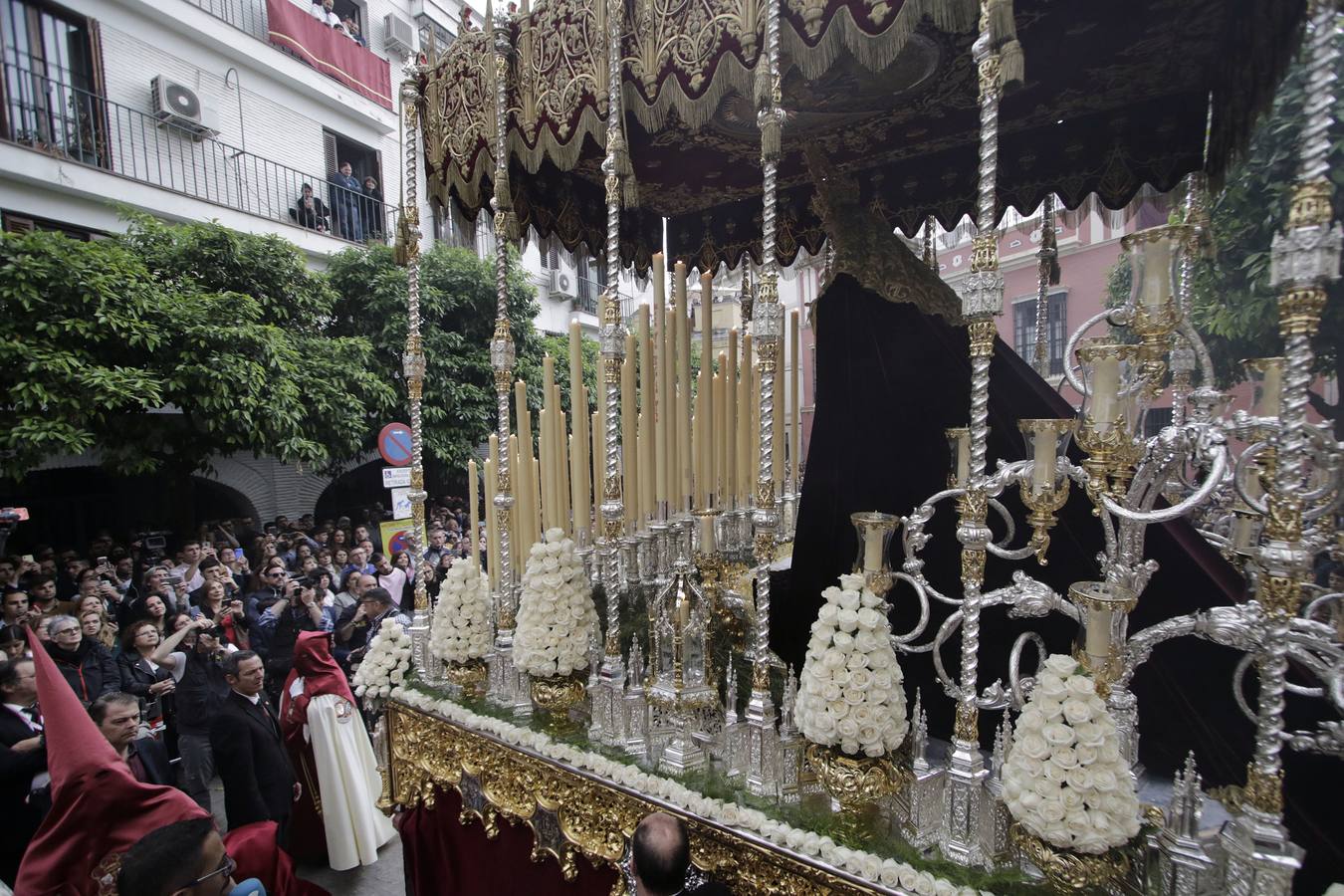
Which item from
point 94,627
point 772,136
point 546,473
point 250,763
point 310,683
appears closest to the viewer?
point 772,136

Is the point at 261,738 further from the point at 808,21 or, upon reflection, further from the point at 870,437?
the point at 808,21

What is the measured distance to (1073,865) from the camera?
1715 millimetres

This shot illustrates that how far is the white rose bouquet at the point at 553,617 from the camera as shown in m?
2.89

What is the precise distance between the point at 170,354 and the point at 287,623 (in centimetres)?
446

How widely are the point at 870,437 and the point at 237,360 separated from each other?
797 cm

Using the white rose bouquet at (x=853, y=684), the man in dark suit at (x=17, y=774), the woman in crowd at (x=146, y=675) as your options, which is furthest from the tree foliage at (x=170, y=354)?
the white rose bouquet at (x=853, y=684)

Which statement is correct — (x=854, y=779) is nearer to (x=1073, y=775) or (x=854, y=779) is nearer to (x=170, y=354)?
(x=1073, y=775)

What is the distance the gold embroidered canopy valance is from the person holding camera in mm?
3855

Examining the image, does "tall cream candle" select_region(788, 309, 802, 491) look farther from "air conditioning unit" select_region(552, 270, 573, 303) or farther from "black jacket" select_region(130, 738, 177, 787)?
"air conditioning unit" select_region(552, 270, 573, 303)

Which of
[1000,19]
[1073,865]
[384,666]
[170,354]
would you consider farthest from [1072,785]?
[170,354]

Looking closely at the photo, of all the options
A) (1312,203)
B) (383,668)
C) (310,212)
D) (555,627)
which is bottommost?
→ (383,668)

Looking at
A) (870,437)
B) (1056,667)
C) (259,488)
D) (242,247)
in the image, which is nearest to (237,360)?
(242,247)

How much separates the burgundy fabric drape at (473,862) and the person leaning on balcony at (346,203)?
13.0 m

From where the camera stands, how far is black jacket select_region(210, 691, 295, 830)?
11.9 feet
